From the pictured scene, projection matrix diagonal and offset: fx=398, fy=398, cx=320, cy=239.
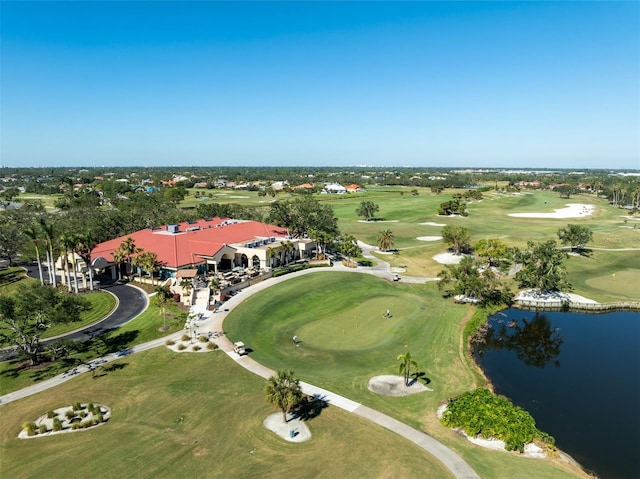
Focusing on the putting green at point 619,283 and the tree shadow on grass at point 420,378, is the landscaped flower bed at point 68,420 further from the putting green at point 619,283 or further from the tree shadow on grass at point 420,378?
the putting green at point 619,283

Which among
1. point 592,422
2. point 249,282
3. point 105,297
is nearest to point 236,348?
point 249,282

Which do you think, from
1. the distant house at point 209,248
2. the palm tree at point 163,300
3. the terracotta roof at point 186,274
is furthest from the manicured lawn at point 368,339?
the terracotta roof at point 186,274

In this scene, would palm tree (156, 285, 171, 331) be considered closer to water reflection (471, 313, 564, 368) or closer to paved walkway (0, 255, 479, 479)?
paved walkway (0, 255, 479, 479)

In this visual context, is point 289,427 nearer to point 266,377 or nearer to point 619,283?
point 266,377

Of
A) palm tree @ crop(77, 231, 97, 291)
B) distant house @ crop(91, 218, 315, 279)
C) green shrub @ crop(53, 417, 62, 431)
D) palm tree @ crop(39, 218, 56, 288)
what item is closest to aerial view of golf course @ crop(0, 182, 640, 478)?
green shrub @ crop(53, 417, 62, 431)

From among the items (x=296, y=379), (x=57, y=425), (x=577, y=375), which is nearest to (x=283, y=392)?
(x=296, y=379)

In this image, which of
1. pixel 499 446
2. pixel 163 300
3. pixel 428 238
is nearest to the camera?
pixel 499 446
